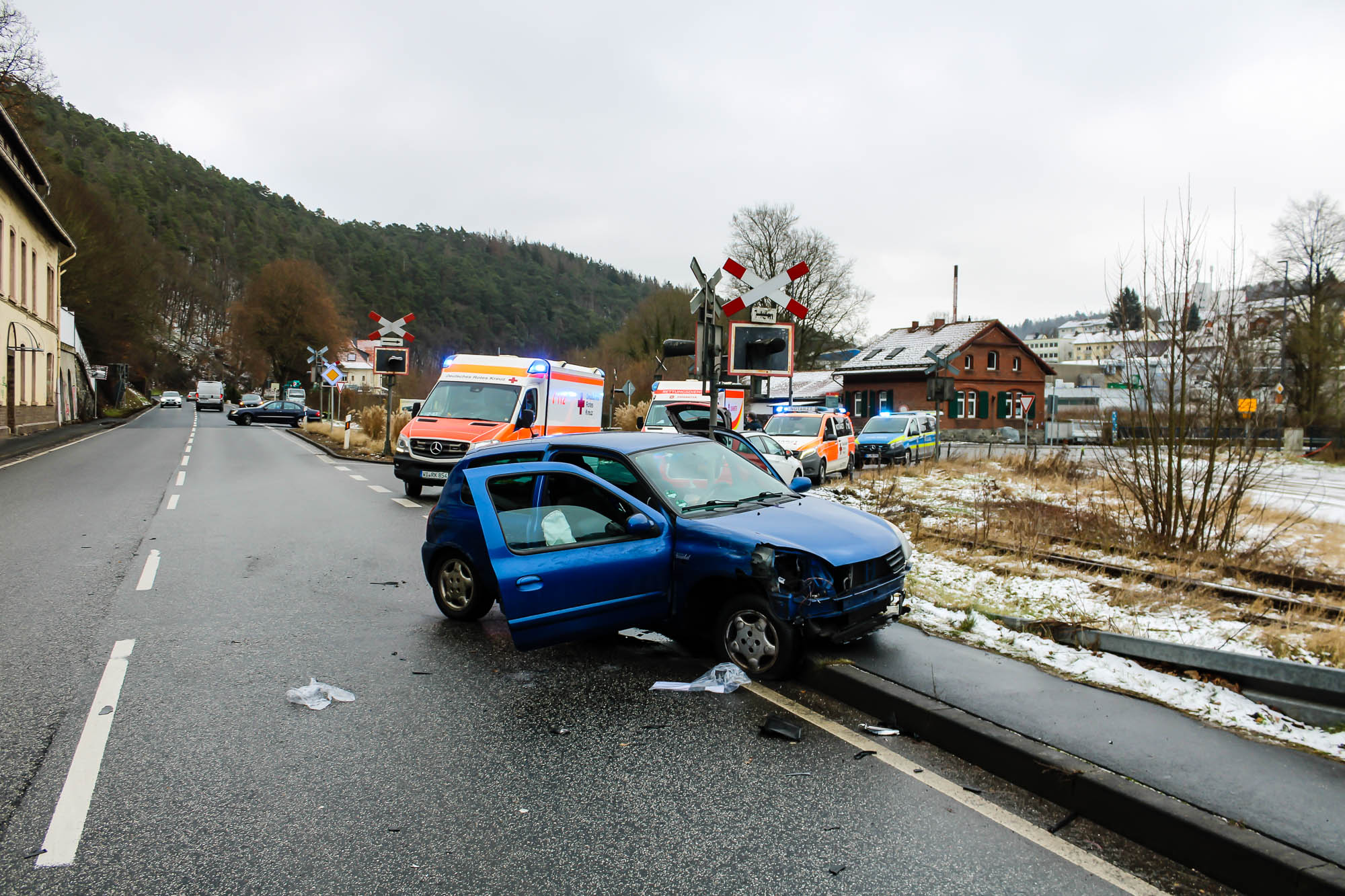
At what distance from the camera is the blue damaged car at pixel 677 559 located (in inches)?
209

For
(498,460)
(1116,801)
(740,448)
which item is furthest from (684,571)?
(740,448)

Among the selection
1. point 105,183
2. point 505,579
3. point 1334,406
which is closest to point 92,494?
point 505,579

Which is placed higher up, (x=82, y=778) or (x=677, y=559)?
(x=677, y=559)

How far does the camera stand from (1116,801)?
12.0ft

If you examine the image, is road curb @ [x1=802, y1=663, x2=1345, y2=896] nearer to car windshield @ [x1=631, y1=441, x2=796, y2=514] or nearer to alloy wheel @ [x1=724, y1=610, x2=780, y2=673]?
alloy wheel @ [x1=724, y1=610, x2=780, y2=673]

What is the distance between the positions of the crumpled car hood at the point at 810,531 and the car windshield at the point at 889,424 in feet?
77.2

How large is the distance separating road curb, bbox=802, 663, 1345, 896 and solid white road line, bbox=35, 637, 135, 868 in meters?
3.75

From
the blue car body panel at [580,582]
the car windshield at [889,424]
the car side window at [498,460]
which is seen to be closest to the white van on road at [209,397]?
the car windshield at [889,424]

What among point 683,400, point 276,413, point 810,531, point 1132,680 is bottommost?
point 1132,680

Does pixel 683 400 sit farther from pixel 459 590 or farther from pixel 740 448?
pixel 459 590

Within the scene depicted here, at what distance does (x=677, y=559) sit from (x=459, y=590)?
2186 millimetres

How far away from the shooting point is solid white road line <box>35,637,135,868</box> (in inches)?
128

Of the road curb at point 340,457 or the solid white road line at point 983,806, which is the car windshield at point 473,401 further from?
the solid white road line at point 983,806

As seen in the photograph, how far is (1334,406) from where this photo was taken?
36.4 meters
